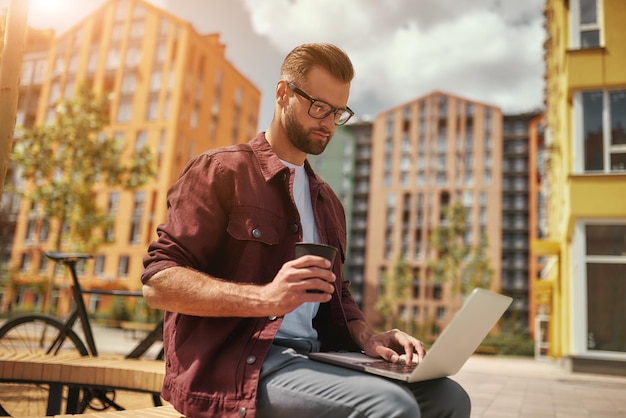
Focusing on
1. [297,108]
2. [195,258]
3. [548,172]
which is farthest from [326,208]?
[548,172]

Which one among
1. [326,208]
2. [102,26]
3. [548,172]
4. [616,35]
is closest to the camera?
[326,208]

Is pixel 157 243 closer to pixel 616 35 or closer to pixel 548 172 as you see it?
pixel 616 35

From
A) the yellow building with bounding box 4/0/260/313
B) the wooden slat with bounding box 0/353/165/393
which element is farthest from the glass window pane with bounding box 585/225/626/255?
the yellow building with bounding box 4/0/260/313

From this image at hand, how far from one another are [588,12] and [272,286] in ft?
56.1

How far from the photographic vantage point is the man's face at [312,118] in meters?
1.86

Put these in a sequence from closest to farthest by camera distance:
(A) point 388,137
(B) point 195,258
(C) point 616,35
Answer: (B) point 195,258, (C) point 616,35, (A) point 388,137

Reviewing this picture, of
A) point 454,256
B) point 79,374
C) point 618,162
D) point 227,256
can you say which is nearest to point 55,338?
point 79,374

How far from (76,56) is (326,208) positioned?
5144cm

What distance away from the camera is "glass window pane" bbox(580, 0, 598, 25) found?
15.8 metres

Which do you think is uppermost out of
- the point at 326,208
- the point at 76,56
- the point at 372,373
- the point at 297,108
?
the point at 76,56

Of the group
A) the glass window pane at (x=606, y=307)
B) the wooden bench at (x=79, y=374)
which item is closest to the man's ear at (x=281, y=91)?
the wooden bench at (x=79, y=374)

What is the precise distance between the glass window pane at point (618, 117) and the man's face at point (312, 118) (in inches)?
580

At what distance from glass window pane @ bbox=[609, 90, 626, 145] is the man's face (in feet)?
48.3

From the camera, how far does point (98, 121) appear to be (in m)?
17.9
